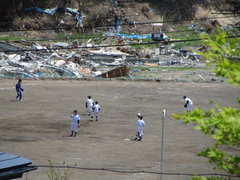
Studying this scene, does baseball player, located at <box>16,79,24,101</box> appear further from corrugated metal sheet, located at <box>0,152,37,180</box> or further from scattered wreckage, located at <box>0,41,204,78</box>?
corrugated metal sheet, located at <box>0,152,37,180</box>

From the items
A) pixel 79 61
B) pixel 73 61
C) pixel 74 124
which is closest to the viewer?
pixel 74 124

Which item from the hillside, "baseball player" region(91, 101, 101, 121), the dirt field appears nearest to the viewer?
the dirt field

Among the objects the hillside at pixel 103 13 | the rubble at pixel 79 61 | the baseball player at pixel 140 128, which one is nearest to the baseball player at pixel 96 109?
the baseball player at pixel 140 128

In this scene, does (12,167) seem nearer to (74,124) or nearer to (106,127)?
(74,124)

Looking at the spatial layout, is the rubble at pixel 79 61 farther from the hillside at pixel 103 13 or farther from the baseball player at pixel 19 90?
the hillside at pixel 103 13

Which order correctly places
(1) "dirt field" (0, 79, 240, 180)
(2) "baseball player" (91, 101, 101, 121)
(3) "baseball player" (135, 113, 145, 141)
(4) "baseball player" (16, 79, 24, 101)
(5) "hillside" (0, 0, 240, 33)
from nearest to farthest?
(1) "dirt field" (0, 79, 240, 180)
(3) "baseball player" (135, 113, 145, 141)
(2) "baseball player" (91, 101, 101, 121)
(4) "baseball player" (16, 79, 24, 101)
(5) "hillside" (0, 0, 240, 33)

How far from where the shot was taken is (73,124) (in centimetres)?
2159

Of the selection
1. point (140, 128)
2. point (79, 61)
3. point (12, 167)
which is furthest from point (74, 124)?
point (79, 61)

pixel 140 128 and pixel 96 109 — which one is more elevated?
pixel 96 109

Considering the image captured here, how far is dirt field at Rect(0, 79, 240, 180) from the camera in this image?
58.0 ft

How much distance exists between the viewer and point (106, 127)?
23969mm

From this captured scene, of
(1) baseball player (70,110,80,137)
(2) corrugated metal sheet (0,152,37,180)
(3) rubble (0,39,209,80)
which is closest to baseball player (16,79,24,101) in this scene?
(3) rubble (0,39,209,80)

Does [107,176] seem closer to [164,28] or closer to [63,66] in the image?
[63,66]

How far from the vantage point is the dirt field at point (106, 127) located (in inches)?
696
